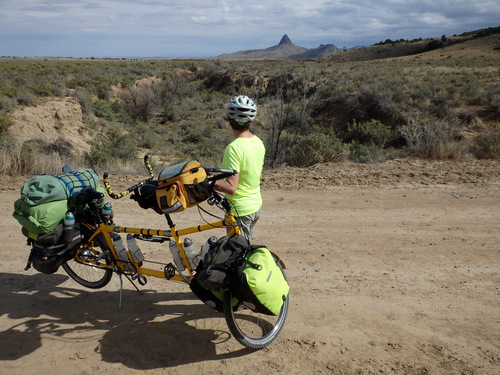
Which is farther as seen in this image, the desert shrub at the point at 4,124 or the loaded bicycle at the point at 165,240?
the desert shrub at the point at 4,124

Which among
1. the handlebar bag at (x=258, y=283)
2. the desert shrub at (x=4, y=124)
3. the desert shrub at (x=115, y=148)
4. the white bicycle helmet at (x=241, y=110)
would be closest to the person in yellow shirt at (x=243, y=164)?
the white bicycle helmet at (x=241, y=110)

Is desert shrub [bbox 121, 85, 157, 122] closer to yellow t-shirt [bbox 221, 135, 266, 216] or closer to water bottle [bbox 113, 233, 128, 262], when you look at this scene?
water bottle [bbox 113, 233, 128, 262]

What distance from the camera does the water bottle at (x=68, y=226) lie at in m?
3.64

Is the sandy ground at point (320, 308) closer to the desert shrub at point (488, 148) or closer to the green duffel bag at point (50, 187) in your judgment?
the green duffel bag at point (50, 187)

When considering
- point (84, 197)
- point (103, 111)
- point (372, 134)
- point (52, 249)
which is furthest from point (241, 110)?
point (103, 111)

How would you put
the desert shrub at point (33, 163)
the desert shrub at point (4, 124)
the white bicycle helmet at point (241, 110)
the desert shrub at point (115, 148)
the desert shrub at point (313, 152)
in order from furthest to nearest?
the desert shrub at point (4, 124)
the desert shrub at point (115, 148)
the desert shrub at point (313, 152)
the desert shrub at point (33, 163)
the white bicycle helmet at point (241, 110)

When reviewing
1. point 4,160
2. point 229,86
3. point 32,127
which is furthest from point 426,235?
point 229,86

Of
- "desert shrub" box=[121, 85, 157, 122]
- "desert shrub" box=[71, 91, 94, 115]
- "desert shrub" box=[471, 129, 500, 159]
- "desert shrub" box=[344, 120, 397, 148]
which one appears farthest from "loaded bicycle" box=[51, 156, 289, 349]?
"desert shrub" box=[121, 85, 157, 122]

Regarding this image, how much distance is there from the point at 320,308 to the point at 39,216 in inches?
111

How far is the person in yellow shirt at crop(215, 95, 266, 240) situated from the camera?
3182 mm

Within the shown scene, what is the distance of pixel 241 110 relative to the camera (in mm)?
3201

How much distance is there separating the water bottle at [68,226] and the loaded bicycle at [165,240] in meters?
0.18

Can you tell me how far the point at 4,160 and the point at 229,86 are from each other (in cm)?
3254

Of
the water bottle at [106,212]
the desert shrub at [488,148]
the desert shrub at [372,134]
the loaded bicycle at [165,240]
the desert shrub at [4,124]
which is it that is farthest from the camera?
the desert shrub at [372,134]
